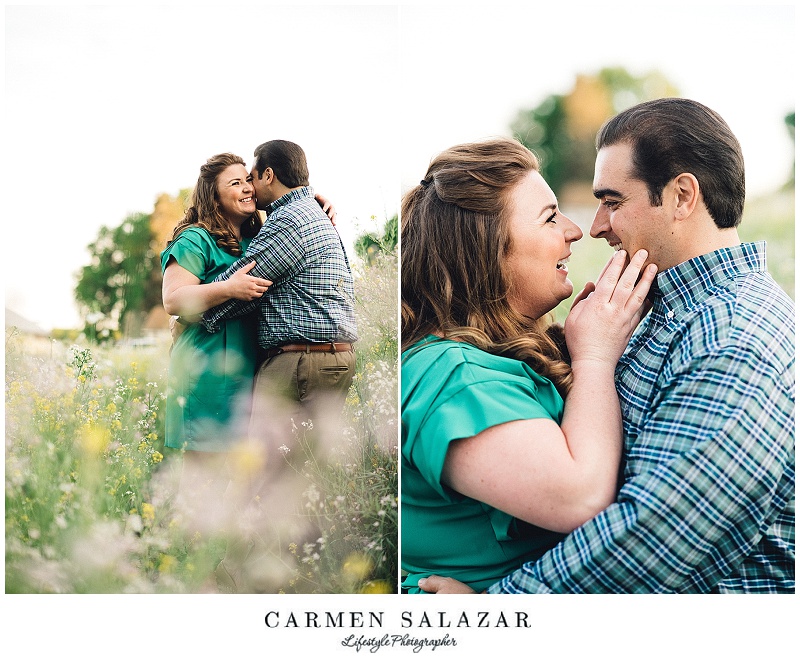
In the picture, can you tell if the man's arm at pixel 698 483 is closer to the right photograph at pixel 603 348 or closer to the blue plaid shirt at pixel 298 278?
the right photograph at pixel 603 348

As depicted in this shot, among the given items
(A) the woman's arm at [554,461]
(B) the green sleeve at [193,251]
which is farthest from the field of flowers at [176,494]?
(A) the woman's arm at [554,461]

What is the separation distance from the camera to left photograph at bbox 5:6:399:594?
2.57m

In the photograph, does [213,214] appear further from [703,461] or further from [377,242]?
[703,461]

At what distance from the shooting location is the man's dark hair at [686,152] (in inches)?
91.6

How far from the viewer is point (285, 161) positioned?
8.60ft

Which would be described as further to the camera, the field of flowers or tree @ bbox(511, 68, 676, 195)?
tree @ bbox(511, 68, 676, 195)

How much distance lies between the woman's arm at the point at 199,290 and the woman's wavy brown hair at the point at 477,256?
0.54 metres

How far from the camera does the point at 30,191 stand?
8.77 feet

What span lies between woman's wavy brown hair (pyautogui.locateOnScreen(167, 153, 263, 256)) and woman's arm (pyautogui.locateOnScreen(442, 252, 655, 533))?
980 millimetres

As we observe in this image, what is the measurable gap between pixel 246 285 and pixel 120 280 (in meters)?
0.46

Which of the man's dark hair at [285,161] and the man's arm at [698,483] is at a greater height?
the man's dark hair at [285,161]

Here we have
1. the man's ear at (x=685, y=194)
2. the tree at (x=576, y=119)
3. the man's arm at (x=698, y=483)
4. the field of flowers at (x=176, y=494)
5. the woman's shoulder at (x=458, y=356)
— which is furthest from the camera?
the tree at (x=576, y=119)

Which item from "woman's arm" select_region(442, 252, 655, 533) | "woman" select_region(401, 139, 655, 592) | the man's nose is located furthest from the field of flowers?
the man's nose

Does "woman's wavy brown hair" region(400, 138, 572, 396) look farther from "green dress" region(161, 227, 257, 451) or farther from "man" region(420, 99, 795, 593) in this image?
"green dress" region(161, 227, 257, 451)
